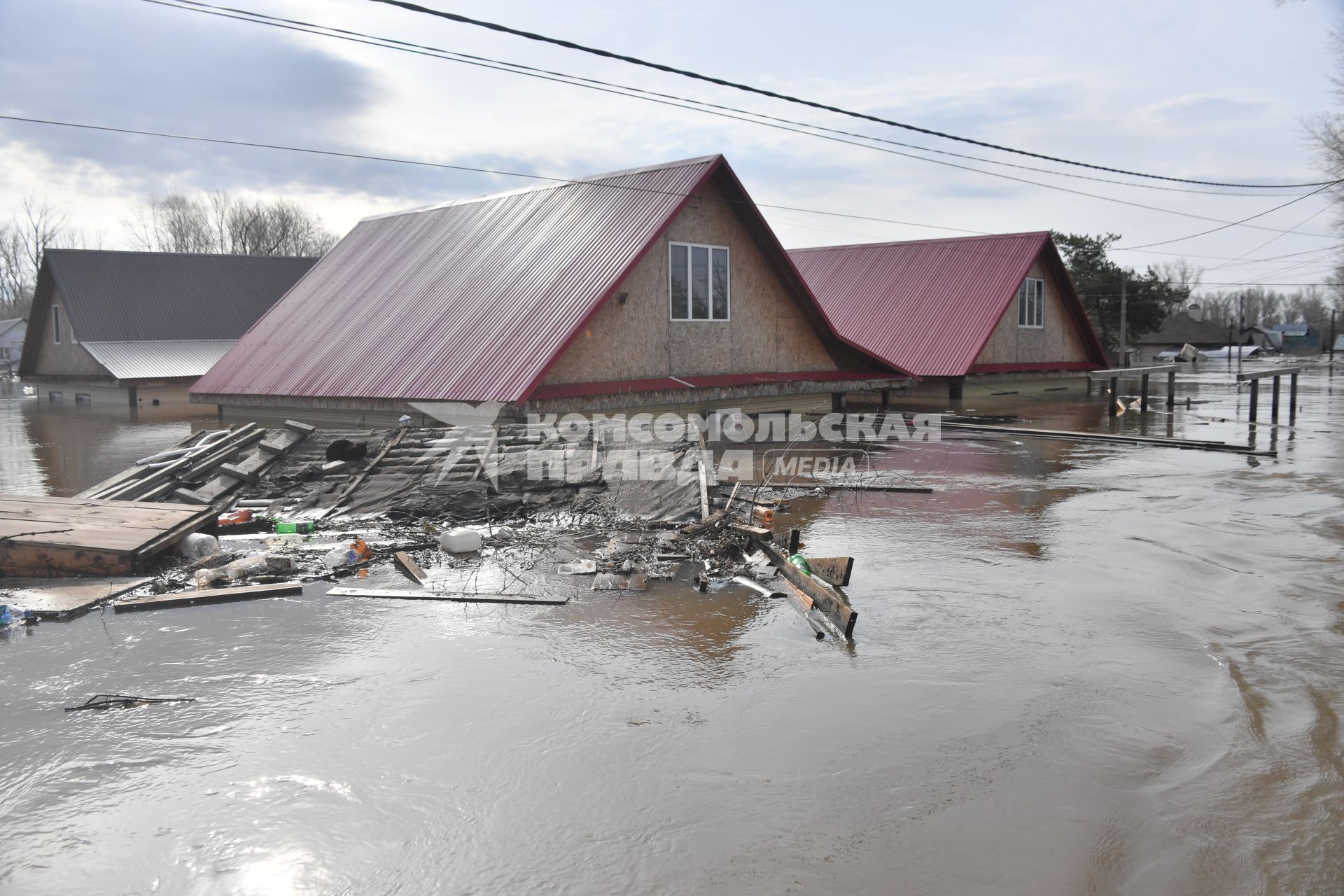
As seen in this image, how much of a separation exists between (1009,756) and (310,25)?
11652 millimetres

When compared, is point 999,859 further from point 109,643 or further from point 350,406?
point 350,406

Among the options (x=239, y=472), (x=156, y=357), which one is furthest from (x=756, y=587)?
(x=156, y=357)

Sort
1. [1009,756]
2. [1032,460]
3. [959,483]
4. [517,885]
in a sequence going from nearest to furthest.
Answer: [517,885], [1009,756], [959,483], [1032,460]

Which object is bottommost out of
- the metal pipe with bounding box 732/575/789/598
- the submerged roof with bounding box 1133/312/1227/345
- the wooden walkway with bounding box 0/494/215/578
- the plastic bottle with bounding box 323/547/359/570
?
the metal pipe with bounding box 732/575/789/598

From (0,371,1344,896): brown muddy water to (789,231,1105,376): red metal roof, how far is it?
21324 mm

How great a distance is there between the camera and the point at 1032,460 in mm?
17719

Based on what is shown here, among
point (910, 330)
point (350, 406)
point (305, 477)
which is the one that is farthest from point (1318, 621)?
point (910, 330)

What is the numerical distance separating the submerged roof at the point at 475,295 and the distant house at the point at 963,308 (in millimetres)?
7706

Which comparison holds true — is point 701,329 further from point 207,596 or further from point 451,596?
point 207,596

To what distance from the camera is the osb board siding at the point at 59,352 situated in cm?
3834

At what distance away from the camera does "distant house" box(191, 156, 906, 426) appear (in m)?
18.4

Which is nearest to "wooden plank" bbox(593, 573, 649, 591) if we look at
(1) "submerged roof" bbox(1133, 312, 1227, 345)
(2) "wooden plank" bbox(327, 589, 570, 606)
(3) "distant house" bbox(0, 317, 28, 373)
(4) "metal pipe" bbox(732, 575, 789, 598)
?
(2) "wooden plank" bbox(327, 589, 570, 606)

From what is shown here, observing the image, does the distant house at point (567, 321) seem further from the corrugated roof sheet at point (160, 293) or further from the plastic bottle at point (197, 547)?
the corrugated roof sheet at point (160, 293)

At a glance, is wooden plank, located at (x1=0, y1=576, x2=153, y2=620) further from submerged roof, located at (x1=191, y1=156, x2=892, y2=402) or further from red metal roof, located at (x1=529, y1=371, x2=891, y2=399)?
red metal roof, located at (x1=529, y1=371, x2=891, y2=399)
